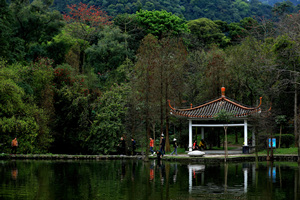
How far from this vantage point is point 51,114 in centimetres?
3378

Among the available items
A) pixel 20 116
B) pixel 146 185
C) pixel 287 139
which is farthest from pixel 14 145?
pixel 287 139

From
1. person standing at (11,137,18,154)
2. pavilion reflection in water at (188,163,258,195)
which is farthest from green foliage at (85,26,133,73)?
pavilion reflection in water at (188,163,258,195)

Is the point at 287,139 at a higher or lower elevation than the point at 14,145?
higher

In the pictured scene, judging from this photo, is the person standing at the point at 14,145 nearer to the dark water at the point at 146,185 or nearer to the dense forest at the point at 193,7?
the dark water at the point at 146,185

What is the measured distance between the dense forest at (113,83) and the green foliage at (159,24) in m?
0.18

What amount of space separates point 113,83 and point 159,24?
544 inches

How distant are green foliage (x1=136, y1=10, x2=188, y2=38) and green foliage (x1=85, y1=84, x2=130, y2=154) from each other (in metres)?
18.8

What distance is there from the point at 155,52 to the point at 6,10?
13475mm

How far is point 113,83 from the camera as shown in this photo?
40.5 meters

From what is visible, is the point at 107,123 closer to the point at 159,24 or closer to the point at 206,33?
the point at 159,24

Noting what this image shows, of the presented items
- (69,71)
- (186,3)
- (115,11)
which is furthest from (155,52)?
(186,3)

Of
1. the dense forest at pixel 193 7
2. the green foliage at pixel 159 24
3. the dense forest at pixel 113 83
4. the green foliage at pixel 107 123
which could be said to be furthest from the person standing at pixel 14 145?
the dense forest at pixel 193 7

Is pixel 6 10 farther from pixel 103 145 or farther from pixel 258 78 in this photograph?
pixel 258 78

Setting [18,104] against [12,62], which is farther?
[12,62]
